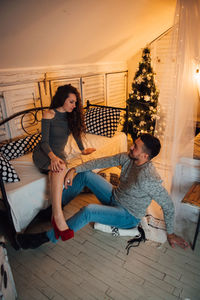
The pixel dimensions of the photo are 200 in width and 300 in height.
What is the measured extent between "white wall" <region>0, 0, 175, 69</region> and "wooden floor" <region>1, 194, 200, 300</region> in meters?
2.00

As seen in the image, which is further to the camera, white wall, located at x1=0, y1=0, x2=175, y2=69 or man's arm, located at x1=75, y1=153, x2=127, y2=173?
white wall, located at x1=0, y1=0, x2=175, y2=69

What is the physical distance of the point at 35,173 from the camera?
2.11 metres

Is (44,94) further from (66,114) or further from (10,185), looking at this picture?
(10,185)

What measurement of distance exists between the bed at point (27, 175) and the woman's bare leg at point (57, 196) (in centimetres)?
30

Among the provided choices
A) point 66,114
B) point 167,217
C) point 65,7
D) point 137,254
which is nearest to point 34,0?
point 65,7

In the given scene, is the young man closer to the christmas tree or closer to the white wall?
the white wall

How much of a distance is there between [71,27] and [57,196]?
1.93 m

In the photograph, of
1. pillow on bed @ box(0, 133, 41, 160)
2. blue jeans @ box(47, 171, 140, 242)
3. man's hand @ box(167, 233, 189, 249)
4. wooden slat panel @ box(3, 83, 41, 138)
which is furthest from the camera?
wooden slat panel @ box(3, 83, 41, 138)

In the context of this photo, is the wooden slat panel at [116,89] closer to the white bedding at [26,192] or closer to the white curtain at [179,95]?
the white bedding at [26,192]

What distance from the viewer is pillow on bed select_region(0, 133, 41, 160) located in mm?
2441

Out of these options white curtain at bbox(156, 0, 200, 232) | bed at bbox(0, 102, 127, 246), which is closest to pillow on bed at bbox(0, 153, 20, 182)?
bed at bbox(0, 102, 127, 246)

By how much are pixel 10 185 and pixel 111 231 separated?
970 mm

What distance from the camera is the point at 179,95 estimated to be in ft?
5.86

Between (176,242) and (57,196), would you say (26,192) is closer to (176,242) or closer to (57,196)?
(57,196)
